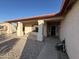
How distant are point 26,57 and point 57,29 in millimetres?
10530

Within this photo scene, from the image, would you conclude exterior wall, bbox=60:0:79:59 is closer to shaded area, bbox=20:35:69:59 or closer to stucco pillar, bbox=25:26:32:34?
shaded area, bbox=20:35:69:59

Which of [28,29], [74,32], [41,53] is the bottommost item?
[41,53]

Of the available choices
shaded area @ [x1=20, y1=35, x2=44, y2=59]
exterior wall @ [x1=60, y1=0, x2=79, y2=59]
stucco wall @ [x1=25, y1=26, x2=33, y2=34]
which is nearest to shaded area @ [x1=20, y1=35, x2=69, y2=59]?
shaded area @ [x1=20, y1=35, x2=44, y2=59]

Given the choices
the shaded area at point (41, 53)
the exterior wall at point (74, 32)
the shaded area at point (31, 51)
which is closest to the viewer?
the exterior wall at point (74, 32)

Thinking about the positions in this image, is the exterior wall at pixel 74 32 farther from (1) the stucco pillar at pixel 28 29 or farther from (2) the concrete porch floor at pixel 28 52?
(1) the stucco pillar at pixel 28 29

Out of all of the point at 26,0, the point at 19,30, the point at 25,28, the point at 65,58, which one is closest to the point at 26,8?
the point at 26,0

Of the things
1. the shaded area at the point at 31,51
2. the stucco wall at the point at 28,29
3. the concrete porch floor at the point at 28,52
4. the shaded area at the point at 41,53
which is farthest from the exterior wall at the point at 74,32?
the stucco wall at the point at 28,29

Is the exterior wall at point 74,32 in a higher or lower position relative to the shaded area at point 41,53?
higher

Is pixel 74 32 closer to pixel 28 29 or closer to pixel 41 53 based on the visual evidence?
pixel 41 53

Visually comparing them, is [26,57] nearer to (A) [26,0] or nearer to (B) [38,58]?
(B) [38,58]

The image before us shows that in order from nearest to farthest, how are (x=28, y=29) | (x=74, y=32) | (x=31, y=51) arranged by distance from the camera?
1. (x=74, y=32)
2. (x=31, y=51)
3. (x=28, y=29)

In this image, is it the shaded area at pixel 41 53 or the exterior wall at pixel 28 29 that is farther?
the exterior wall at pixel 28 29

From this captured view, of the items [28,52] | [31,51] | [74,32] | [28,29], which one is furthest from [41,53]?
[28,29]

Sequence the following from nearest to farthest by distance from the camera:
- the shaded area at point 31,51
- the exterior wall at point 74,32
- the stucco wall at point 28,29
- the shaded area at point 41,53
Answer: the exterior wall at point 74,32 → the shaded area at point 31,51 → the shaded area at point 41,53 → the stucco wall at point 28,29
